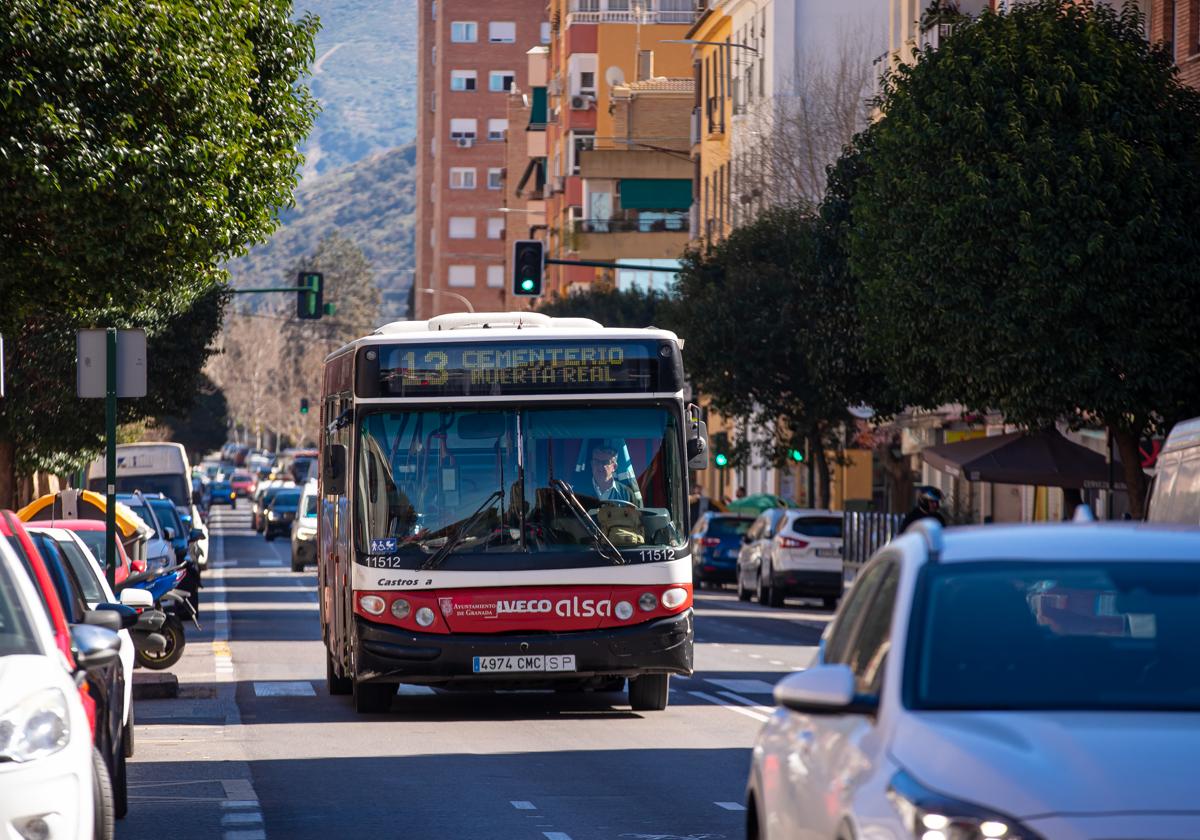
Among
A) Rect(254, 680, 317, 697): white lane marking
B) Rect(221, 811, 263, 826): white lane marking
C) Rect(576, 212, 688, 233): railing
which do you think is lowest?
Rect(254, 680, 317, 697): white lane marking

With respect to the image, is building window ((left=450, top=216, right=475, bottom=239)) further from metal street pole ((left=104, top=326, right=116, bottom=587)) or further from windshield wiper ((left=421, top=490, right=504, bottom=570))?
windshield wiper ((left=421, top=490, right=504, bottom=570))

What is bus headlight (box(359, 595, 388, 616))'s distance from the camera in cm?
1772

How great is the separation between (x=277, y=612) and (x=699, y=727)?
19.9 metres

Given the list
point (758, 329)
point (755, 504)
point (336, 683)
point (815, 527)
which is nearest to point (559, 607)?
point (336, 683)

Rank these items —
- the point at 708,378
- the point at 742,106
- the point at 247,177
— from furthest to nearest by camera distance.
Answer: the point at 742,106
the point at 708,378
the point at 247,177

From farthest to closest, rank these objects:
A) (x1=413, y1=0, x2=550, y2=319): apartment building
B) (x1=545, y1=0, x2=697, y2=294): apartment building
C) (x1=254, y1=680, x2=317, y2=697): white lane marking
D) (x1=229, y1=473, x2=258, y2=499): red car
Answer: (x1=413, y1=0, x2=550, y2=319): apartment building < (x1=229, y1=473, x2=258, y2=499): red car < (x1=545, y1=0, x2=697, y2=294): apartment building < (x1=254, y1=680, x2=317, y2=697): white lane marking

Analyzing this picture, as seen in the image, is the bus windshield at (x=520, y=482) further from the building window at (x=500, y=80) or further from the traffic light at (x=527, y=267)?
the building window at (x=500, y=80)

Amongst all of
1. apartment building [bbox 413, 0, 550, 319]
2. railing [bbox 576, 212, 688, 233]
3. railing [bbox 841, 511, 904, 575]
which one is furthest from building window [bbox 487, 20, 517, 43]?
railing [bbox 841, 511, 904, 575]

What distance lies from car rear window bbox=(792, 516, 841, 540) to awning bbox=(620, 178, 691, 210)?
47.3m

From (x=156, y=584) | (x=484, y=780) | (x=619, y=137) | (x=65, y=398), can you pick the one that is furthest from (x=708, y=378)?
(x=484, y=780)

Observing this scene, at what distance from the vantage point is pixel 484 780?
14.1m

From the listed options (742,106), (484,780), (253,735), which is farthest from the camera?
(742,106)

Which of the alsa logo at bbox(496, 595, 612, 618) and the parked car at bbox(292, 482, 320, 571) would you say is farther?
the parked car at bbox(292, 482, 320, 571)

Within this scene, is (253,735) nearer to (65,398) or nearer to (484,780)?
(484,780)
